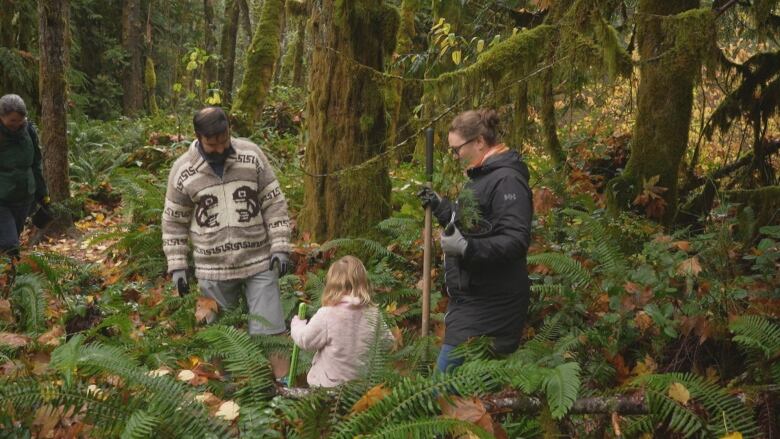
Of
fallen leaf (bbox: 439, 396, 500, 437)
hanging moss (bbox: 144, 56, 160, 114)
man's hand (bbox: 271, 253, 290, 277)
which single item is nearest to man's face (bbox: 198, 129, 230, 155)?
Result: man's hand (bbox: 271, 253, 290, 277)

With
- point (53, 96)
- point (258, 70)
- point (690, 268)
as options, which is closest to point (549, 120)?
point (690, 268)

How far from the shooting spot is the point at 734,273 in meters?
5.00

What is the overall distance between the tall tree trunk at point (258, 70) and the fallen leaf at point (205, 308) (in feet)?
33.0

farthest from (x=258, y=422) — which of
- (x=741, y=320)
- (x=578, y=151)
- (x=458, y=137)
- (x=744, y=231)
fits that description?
(x=578, y=151)

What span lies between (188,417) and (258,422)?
1.07 ft

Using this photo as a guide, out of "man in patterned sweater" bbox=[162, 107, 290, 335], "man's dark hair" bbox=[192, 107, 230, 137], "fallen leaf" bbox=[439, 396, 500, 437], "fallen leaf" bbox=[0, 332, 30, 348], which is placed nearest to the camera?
"fallen leaf" bbox=[439, 396, 500, 437]

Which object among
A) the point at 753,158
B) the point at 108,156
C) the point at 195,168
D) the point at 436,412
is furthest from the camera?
the point at 108,156

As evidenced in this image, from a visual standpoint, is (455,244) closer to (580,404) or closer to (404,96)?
(580,404)

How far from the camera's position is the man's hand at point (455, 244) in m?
3.30

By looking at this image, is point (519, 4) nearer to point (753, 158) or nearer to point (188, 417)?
point (753, 158)

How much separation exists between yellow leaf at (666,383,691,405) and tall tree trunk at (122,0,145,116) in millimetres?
21473

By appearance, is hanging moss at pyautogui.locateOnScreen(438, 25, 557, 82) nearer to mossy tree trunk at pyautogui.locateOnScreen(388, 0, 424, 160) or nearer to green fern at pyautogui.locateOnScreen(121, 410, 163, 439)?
mossy tree trunk at pyautogui.locateOnScreen(388, 0, 424, 160)

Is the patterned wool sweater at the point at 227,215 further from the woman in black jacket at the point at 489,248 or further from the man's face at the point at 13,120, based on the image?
the man's face at the point at 13,120

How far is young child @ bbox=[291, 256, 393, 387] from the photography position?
12.5 feet
